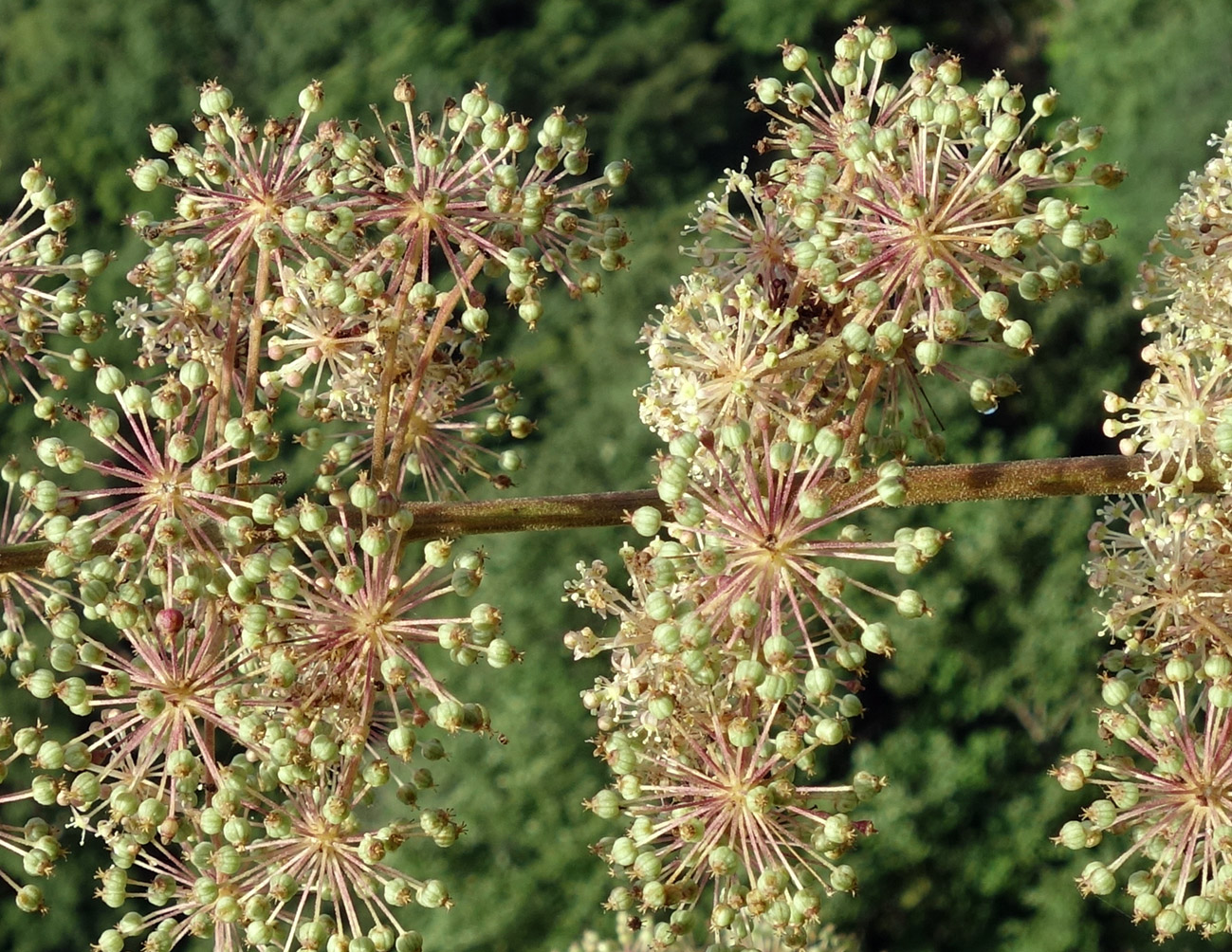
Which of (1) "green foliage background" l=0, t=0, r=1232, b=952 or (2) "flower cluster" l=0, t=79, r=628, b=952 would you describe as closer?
(2) "flower cluster" l=0, t=79, r=628, b=952

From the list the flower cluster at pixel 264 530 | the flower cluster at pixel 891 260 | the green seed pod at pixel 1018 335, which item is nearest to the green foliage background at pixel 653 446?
the flower cluster at pixel 264 530

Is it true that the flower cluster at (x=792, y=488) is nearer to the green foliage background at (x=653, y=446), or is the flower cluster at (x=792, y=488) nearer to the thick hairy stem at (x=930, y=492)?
the thick hairy stem at (x=930, y=492)

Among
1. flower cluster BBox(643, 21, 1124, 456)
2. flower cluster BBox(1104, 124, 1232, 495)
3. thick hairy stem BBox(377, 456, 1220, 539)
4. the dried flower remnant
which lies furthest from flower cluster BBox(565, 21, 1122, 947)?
the dried flower remnant

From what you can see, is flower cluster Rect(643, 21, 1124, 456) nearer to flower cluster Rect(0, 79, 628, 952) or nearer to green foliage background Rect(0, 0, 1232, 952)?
flower cluster Rect(0, 79, 628, 952)

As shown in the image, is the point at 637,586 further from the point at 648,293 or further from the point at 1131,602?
the point at 648,293

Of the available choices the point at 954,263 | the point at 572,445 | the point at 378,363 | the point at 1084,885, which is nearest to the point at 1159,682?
the point at 1084,885

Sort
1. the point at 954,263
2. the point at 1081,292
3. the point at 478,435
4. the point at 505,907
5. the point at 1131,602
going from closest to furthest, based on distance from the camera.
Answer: the point at 954,263 → the point at 1131,602 → the point at 478,435 → the point at 505,907 → the point at 1081,292
